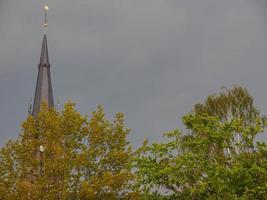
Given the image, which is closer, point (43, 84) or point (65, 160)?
point (65, 160)

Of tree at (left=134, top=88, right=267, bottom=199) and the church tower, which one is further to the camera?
the church tower

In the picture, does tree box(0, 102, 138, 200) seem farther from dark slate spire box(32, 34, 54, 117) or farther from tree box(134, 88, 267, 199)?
dark slate spire box(32, 34, 54, 117)

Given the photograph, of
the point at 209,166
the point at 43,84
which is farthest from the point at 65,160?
the point at 43,84

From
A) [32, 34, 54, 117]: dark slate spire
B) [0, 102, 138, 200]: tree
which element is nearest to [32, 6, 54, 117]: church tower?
[32, 34, 54, 117]: dark slate spire

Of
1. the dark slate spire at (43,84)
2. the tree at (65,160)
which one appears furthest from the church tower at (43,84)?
the tree at (65,160)

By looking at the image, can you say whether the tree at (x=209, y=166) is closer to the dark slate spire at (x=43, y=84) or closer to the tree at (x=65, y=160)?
the tree at (x=65, y=160)

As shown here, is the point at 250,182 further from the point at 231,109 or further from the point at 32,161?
the point at 231,109

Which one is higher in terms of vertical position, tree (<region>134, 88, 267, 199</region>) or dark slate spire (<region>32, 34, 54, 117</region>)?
dark slate spire (<region>32, 34, 54, 117</region>)

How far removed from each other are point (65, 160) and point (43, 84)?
67.2 meters

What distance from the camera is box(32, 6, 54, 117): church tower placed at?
9112cm

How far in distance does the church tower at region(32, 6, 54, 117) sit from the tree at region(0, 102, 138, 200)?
56.6m

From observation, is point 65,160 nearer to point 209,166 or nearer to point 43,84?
point 209,166

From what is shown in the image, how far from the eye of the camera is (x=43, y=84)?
9494 centimetres

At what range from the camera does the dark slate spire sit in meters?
91.1
